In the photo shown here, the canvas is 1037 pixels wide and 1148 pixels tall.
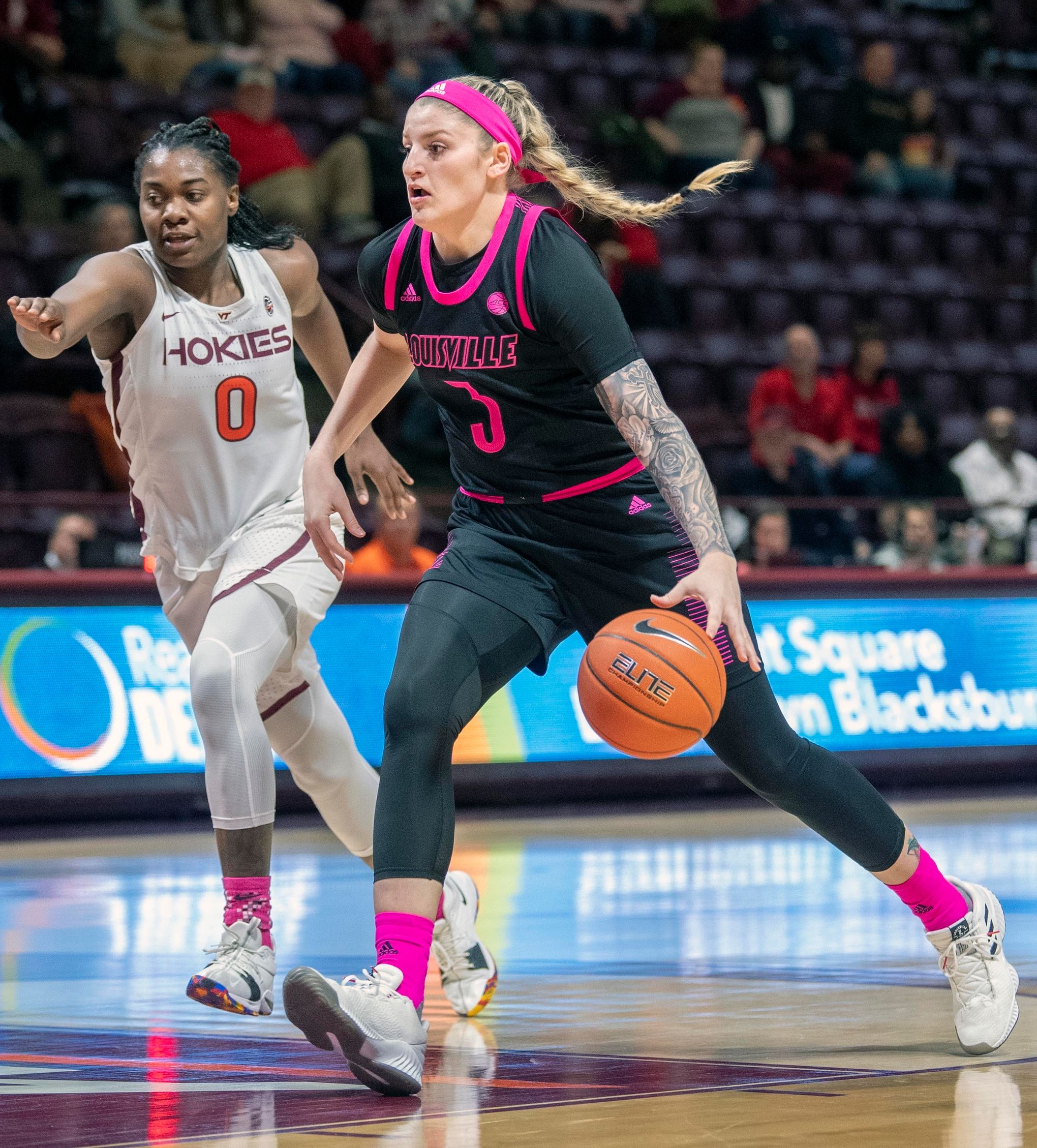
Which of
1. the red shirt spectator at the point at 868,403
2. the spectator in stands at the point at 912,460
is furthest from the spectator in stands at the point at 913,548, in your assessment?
the red shirt spectator at the point at 868,403

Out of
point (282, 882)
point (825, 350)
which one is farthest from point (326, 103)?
point (282, 882)

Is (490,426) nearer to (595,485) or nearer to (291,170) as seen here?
(595,485)

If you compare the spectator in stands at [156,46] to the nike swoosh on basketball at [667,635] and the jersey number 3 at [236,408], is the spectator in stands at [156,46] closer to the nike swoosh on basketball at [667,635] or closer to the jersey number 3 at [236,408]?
the jersey number 3 at [236,408]

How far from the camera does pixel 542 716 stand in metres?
10.8

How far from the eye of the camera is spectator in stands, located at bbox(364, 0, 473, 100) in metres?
15.2

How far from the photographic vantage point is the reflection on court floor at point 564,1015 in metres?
3.62

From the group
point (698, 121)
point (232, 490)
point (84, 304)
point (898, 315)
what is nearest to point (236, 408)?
point (232, 490)

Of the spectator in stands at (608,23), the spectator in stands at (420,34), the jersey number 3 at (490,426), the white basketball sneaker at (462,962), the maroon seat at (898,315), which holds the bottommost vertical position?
the white basketball sneaker at (462,962)

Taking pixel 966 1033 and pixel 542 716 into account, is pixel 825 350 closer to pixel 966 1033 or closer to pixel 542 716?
pixel 542 716

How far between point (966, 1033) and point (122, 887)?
4.22m

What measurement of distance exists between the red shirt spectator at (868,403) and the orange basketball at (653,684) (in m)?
10.0

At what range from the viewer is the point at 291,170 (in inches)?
524

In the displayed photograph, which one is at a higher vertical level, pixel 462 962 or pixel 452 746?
pixel 452 746

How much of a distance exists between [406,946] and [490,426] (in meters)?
1.09
